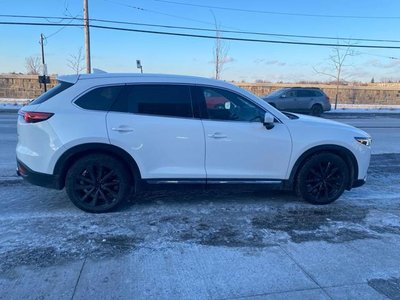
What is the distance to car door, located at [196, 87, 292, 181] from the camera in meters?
4.68

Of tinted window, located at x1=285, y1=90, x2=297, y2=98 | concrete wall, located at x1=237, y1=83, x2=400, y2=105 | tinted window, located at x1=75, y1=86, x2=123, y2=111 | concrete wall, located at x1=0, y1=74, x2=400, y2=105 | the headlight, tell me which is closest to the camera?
tinted window, located at x1=75, y1=86, x2=123, y2=111

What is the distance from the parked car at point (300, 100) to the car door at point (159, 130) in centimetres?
1751

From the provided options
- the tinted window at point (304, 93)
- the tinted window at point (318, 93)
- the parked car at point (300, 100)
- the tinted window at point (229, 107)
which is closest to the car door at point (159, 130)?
the tinted window at point (229, 107)

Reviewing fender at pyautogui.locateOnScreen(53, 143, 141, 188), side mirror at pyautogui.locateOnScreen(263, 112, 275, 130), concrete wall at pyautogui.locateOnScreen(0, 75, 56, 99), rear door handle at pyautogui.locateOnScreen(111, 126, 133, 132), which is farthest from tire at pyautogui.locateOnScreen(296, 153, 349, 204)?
concrete wall at pyautogui.locateOnScreen(0, 75, 56, 99)

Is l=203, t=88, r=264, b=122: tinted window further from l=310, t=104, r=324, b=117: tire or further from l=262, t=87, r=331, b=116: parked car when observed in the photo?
l=310, t=104, r=324, b=117: tire

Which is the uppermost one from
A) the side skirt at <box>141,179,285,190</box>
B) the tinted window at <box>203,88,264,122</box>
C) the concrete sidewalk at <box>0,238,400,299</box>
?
the tinted window at <box>203,88,264,122</box>

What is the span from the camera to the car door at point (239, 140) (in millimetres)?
4684

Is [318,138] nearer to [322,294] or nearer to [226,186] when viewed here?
[226,186]

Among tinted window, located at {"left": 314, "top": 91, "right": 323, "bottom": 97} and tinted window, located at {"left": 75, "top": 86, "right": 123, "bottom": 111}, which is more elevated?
tinted window, located at {"left": 314, "top": 91, "right": 323, "bottom": 97}

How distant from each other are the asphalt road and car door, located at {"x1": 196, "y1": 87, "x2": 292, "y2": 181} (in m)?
0.55

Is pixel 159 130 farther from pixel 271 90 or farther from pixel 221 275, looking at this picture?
pixel 271 90

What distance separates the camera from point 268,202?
5.22 metres

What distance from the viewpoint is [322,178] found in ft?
16.7

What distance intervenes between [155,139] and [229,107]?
1060mm
